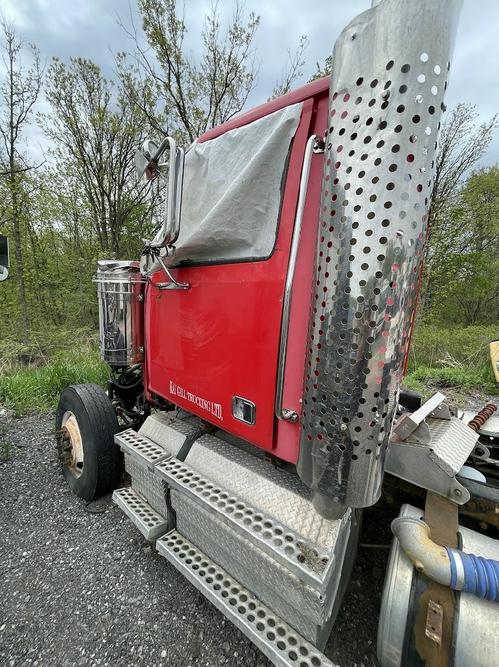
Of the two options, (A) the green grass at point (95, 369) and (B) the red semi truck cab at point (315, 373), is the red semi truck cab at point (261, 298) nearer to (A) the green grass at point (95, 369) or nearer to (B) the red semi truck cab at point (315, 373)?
(B) the red semi truck cab at point (315, 373)

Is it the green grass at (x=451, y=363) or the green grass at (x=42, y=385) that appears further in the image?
the green grass at (x=451, y=363)

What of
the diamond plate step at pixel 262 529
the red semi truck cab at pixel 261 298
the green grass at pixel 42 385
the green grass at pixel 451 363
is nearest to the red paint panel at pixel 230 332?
the red semi truck cab at pixel 261 298

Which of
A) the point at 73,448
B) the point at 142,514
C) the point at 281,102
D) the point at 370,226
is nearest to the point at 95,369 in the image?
the point at 73,448

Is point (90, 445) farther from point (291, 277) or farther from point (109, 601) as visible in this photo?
point (291, 277)

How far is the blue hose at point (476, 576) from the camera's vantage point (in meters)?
1.01

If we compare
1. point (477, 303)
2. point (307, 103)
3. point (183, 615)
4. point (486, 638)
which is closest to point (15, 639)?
point (183, 615)

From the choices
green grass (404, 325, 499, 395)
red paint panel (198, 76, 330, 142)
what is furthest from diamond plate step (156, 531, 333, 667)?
green grass (404, 325, 499, 395)

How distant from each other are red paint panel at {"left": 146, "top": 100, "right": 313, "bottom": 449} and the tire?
75cm

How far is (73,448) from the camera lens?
2.79 m

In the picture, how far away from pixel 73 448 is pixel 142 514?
1.15 m

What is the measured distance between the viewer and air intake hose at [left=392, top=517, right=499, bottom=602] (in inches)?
40.3

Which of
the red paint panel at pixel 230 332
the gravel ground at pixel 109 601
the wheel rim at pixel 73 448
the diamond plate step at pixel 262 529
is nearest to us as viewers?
the diamond plate step at pixel 262 529

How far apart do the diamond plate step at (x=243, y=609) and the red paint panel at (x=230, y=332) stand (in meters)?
0.71

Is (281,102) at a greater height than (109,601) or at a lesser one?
greater
